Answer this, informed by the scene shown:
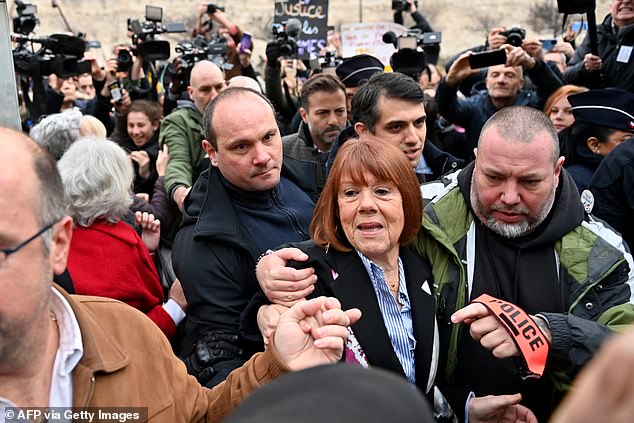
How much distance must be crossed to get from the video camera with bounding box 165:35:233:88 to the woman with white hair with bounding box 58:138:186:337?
3.04 metres

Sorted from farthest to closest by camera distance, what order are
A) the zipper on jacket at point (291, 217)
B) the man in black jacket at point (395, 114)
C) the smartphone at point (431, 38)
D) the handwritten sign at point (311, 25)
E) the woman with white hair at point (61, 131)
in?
the handwritten sign at point (311, 25)
the smartphone at point (431, 38)
the woman with white hair at point (61, 131)
the man in black jacket at point (395, 114)
the zipper on jacket at point (291, 217)

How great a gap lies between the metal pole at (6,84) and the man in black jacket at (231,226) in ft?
2.55

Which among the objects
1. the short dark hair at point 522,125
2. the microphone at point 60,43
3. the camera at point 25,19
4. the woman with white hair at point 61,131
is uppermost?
the camera at point 25,19

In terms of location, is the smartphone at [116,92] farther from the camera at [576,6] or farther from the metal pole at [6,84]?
the camera at [576,6]

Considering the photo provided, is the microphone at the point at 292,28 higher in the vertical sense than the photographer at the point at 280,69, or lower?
higher

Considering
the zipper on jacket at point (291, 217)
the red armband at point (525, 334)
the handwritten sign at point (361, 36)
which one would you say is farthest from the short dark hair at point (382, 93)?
the handwritten sign at point (361, 36)

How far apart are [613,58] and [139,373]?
4740mm

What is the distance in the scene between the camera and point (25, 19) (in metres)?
5.79

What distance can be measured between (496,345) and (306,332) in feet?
2.07

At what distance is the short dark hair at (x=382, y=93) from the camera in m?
3.79

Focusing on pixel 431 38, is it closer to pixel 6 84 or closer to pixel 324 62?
pixel 324 62

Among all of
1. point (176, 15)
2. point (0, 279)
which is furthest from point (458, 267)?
point (176, 15)

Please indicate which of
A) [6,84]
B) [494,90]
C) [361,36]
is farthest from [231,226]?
[361,36]

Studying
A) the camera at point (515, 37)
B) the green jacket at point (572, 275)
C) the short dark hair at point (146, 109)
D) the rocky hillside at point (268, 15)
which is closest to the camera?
the green jacket at point (572, 275)
